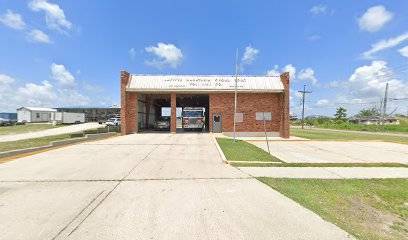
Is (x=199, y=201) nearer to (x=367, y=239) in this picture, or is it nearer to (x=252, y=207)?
(x=252, y=207)

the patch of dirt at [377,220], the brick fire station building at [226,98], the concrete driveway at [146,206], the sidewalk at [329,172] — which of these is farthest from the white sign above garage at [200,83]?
the patch of dirt at [377,220]

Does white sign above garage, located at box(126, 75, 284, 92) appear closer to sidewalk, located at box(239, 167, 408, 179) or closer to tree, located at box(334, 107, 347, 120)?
sidewalk, located at box(239, 167, 408, 179)

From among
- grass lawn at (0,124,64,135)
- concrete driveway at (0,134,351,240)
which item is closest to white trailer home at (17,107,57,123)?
grass lawn at (0,124,64,135)

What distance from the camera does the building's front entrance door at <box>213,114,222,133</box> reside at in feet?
74.0

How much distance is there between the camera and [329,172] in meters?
7.71

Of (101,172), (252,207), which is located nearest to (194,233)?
(252,207)

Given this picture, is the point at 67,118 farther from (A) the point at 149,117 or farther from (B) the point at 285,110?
(B) the point at 285,110

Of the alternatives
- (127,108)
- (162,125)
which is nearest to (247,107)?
(162,125)

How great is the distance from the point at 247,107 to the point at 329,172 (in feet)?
49.5

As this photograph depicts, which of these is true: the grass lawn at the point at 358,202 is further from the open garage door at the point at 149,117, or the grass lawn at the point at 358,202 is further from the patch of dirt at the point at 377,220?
the open garage door at the point at 149,117

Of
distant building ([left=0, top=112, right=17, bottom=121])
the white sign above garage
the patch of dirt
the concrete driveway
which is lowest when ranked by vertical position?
the patch of dirt

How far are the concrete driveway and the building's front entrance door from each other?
14.9m

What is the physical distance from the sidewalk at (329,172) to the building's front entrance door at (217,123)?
14.5 metres

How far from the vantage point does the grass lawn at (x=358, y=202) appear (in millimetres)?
3740
